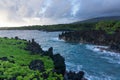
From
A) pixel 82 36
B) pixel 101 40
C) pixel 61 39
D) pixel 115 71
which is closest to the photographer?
pixel 115 71

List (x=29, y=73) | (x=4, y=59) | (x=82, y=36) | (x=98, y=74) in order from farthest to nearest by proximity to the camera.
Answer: (x=82, y=36) < (x=98, y=74) < (x=4, y=59) < (x=29, y=73)

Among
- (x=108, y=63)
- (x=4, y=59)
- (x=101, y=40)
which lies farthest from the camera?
(x=101, y=40)

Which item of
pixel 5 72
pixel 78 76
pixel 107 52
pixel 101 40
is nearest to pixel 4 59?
pixel 5 72

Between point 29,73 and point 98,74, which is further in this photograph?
point 98,74

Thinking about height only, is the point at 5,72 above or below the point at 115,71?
above

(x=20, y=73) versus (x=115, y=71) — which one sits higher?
(x=20, y=73)

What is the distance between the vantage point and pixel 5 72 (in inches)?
1156

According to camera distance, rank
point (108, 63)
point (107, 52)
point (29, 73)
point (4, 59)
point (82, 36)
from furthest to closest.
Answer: point (82, 36) < point (107, 52) < point (108, 63) < point (4, 59) < point (29, 73)

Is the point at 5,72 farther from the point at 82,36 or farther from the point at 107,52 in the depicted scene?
the point at 82,36

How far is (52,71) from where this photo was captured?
30109 mm

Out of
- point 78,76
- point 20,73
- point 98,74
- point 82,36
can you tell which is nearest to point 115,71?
point 98,74

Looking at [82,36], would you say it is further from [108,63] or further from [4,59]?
[4,59]

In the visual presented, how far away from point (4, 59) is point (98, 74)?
16.8 metres

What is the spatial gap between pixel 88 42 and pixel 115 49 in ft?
102
